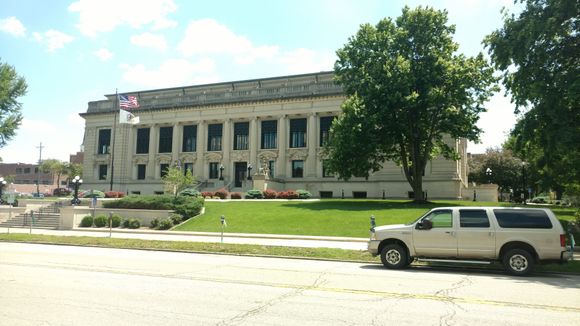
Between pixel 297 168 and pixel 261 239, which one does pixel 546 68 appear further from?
pixel 297 168

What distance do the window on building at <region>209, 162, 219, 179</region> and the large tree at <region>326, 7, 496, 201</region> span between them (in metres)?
31.6

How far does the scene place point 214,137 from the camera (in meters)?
66.6

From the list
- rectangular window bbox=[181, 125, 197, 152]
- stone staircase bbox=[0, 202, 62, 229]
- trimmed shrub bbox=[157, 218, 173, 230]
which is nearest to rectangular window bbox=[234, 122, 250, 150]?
rectangular window bbox=[181, 125, 197, 152]

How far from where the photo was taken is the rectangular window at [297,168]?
60578 millimetres

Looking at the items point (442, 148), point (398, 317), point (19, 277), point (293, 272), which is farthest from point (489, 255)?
point (442, 148)

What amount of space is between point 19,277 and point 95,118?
6867cm

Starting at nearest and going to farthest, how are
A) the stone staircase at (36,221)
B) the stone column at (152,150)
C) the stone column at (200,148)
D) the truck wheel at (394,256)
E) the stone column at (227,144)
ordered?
the truck wheel at (394,256) < the stone staircase at (36,221) < the stone column at (227,144) < the stone column at (200,148) < the stone column at (152,150)

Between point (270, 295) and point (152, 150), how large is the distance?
6428 centimetres

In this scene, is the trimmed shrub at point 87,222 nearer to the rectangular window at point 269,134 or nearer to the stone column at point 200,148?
the stone column at point 200,148

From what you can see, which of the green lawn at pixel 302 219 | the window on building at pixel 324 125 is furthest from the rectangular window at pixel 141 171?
the green lawn at pixel 302 219

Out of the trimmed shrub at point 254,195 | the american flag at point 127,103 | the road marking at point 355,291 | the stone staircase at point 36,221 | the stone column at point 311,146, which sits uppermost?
the american flag at point 127,103

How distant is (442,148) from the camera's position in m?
40.4

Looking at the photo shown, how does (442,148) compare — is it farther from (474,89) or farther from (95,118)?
(95,118)

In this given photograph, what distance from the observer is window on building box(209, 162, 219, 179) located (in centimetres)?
6538
